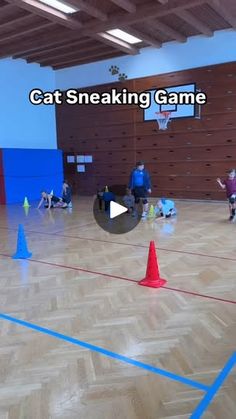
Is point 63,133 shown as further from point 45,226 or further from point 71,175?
point 45,226

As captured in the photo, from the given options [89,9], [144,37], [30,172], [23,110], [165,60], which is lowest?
[30,172]

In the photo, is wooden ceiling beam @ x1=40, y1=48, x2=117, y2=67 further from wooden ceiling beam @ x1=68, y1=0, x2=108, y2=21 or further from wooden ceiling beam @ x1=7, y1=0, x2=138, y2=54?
wooden ceiling beam @ x1=68, y1=0, x2=108, y2=21

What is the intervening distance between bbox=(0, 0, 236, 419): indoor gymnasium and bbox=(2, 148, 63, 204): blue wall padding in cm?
5

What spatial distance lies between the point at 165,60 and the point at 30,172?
5560mm

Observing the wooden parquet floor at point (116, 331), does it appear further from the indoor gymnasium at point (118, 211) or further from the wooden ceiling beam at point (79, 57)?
the wooden ceiling beam at point (79, 57)

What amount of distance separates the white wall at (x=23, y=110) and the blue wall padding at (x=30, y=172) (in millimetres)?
1056

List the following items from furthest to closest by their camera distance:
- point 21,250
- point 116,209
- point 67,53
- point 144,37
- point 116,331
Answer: point 67,53 < point 144,37 < point 116,209 < point 21,250 < point 116,331

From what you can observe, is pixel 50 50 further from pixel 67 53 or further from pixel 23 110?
pixel 23 110

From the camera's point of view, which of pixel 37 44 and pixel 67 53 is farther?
pixel 67 53

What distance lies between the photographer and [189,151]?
10.8m

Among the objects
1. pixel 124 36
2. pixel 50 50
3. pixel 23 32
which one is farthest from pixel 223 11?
pixel 50 50

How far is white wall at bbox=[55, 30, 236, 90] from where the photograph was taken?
32.3ft

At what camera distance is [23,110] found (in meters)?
12.4
